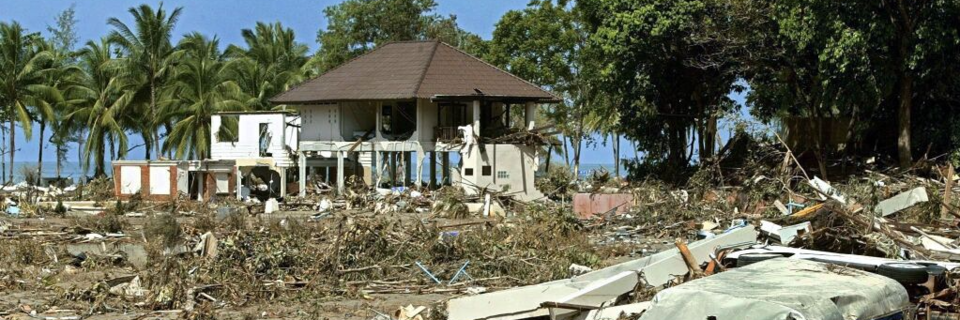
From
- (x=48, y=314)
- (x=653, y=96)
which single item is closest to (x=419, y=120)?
(x=653, y=96)

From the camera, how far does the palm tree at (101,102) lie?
48.2 meters

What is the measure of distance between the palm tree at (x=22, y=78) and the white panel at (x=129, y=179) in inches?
429

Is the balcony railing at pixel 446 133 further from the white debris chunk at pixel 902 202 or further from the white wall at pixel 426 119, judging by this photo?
the white debris chunk at pixel 902 202

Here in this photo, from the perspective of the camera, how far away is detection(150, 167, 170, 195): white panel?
38844 mm

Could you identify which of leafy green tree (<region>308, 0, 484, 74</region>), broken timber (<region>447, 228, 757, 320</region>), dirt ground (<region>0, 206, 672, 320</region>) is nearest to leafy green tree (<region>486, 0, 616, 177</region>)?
leafy green tree (<region>308, 0, 484, 74</region>)

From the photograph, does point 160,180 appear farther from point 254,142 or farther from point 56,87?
point 56,87

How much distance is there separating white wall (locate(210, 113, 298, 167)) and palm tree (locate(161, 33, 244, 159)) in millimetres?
4829

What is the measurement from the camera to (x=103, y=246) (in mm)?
19969

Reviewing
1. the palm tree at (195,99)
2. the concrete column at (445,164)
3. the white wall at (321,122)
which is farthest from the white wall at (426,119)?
the palm tree at (195,99)

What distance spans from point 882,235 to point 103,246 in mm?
13644

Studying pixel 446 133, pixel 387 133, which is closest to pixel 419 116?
pixel 446 133

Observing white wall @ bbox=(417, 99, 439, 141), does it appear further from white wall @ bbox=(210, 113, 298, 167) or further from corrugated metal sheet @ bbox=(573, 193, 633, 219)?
corrugated metal sheet @ bbox=(573, 193, 633, 219)

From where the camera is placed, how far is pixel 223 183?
40.0 metres

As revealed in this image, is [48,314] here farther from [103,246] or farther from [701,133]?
[701,133]
